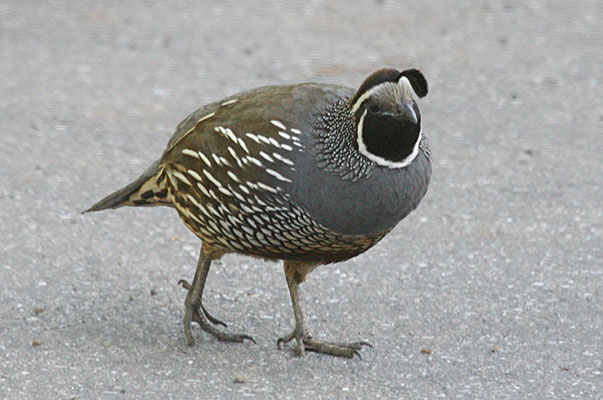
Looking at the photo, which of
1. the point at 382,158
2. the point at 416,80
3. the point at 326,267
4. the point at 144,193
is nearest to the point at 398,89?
the point at 416,80

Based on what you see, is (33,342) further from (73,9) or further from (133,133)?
(73,9)

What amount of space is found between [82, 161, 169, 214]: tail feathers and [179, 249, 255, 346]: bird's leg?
393mm

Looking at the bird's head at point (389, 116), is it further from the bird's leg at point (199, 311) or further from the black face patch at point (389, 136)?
the bird's leg at point (199, 311)

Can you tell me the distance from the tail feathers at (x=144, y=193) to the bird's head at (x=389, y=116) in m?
1.23

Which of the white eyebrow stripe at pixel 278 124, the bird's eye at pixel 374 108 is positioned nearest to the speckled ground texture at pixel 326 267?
the white eyebrow stripe at pixel 278 124

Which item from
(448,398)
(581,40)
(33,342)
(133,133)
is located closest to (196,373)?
(33,342)

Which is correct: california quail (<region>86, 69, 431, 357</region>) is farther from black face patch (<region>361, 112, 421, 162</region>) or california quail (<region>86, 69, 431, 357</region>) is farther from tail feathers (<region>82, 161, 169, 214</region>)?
tail feathers (<region>82, 161, 169, 214</region>)

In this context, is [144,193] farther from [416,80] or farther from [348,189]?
[416,80]

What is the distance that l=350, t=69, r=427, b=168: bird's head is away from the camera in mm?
4906

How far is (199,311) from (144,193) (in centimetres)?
70

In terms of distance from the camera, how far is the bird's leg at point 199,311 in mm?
5727

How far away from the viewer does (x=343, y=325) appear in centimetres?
596

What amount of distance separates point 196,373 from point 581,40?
6650mm

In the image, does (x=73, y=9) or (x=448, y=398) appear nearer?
(x=448, y=398)
